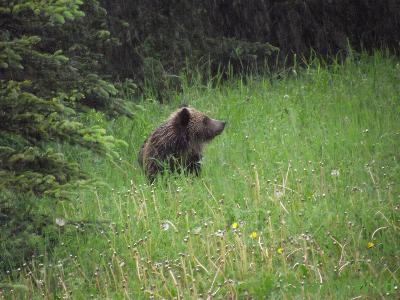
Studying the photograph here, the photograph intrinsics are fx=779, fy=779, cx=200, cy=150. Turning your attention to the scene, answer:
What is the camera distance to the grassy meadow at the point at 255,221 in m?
6.41

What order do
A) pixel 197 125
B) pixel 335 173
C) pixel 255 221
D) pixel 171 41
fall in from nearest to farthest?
pixel 255 221
pixel 335 173
pixel 197 125
pixel 171 41

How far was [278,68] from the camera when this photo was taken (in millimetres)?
13375

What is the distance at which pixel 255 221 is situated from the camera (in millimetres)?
7496

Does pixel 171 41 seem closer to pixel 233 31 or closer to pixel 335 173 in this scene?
pixel 233 31

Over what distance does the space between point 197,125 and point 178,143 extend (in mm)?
401

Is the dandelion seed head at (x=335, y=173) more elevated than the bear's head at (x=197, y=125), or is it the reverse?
the bear's head at (x=197, y=125)

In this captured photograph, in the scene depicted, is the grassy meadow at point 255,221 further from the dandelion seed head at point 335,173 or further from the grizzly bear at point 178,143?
the grizzly bear at point 178,143

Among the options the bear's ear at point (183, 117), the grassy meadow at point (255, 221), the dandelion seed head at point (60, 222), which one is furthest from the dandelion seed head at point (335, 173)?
the dandelion seed head at point (60, 222)

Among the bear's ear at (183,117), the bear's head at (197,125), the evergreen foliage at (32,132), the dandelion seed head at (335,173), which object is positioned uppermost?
the evergreen foliage at (32,132)

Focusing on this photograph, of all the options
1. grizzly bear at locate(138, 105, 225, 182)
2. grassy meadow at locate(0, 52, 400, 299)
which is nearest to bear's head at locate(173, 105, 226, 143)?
grizzly bear at locate(138, 105, 225, 182)

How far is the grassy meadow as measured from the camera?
21.0ft

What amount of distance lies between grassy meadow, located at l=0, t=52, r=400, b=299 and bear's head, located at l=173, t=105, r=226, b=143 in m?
0.25

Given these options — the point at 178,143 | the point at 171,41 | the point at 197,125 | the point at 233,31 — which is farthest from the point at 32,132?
the point at 233,31

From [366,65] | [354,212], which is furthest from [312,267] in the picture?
[366,65]
